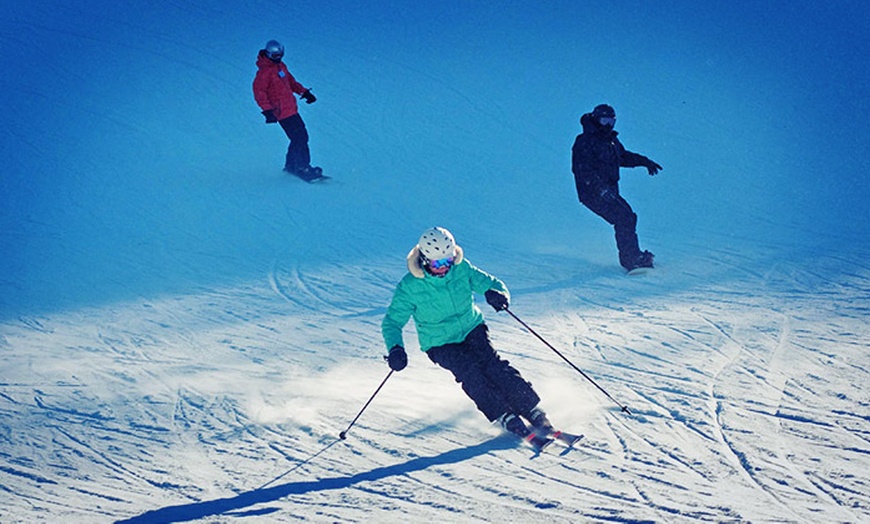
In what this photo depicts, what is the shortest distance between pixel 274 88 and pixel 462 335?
732 cm

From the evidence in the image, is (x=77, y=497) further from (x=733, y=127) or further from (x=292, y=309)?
(x=733, y=127)

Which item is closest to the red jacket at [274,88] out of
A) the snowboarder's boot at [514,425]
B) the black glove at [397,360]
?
the black glove at [397,360]

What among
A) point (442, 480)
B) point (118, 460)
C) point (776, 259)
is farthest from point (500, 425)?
point (776, 259)

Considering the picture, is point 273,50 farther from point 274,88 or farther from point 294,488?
point 294,488

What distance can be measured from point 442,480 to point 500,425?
28.9 inches

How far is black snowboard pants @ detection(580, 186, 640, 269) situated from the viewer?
28.0ft

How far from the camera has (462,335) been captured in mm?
5445

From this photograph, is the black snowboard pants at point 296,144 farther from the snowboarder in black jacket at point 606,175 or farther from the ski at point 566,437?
the ski at point 566,437

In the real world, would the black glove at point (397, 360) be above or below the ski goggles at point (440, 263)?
below

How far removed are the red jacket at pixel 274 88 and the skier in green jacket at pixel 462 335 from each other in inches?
279

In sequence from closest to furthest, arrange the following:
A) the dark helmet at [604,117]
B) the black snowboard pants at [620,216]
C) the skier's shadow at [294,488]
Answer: the skier's shadow at [294,488], the dark helmet at [604,117], the black snowboard pants at [620,216]

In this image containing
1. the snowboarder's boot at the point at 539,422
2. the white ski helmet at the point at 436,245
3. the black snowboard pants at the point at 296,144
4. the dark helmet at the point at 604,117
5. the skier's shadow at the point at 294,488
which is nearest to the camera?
the skier's shadow at the point at 294,488

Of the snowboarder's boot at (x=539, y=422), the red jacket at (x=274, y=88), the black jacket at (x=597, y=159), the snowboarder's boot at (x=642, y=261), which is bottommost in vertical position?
the snowboarder's boot at (x=539, y=422)

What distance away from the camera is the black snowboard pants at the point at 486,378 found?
5316 millimetres
